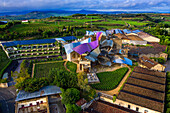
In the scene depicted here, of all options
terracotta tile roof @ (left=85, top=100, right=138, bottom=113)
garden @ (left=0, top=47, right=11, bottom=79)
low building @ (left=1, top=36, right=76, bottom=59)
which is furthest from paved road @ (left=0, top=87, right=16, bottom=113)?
low building @ (left=1, top=36, right=76, bottom=59)

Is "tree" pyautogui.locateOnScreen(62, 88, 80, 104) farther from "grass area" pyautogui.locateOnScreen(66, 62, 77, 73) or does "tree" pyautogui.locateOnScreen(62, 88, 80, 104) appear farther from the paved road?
"grass area" pyautogui.locateOnScreen(66, 62, 77, 73)

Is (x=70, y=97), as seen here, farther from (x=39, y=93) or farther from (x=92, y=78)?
(x=92, y=78)

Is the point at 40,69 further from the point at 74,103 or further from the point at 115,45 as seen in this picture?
the point at 115,45

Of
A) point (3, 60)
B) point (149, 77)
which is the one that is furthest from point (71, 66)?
point (3, 60)

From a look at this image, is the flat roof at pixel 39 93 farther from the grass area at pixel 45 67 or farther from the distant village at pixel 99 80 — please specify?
the grass area at pixel 45 67

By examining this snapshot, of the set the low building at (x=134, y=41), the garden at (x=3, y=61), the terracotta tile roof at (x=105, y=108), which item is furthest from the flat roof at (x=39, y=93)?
the low building at (x=134, y=41)

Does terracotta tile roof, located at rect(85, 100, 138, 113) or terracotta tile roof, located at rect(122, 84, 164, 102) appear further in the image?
terracotta tile roof, located at rect(122, 84, 164, 102)

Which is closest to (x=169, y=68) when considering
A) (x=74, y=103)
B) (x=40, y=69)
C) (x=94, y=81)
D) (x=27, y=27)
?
(x=94, y=81)
